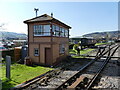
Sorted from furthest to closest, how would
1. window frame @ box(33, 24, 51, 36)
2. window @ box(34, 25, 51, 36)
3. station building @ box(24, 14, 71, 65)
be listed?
window frame @ box(33, 24, 51, 36)
window @ box(34, 25, 51, 36)
station building @ box(24, 14, 71, 65)

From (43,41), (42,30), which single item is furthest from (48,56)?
(42,30)

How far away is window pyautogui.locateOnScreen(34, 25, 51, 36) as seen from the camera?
15.2 meters

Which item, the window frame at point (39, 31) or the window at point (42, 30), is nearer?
the window at point (42, 30)

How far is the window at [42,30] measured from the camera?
15197 mm

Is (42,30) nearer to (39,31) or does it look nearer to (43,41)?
(39,31)

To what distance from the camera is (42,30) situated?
15391 mm

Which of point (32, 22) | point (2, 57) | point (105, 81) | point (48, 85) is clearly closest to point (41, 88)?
point (48, 85)

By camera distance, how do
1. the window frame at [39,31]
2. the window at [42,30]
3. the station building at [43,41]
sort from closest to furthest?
the station building at [43,41], the window at [42,30], the window frame at [39,31]

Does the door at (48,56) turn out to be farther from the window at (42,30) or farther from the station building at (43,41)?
the window at (42,30)

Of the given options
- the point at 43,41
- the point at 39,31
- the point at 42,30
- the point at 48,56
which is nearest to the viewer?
the point at 48,56

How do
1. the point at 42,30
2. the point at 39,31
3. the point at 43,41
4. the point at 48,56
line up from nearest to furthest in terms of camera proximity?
the point at 48,56 < the point at 43,41 < the point at 42,30 < the point at 39,31

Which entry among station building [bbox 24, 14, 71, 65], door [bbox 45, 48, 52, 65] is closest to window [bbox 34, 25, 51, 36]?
station building [bbox 24, 14, 71, 65]

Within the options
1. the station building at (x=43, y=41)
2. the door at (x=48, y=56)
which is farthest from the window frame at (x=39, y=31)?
the door at (x=48, y=56)

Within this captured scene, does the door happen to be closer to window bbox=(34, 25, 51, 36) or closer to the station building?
the station building
